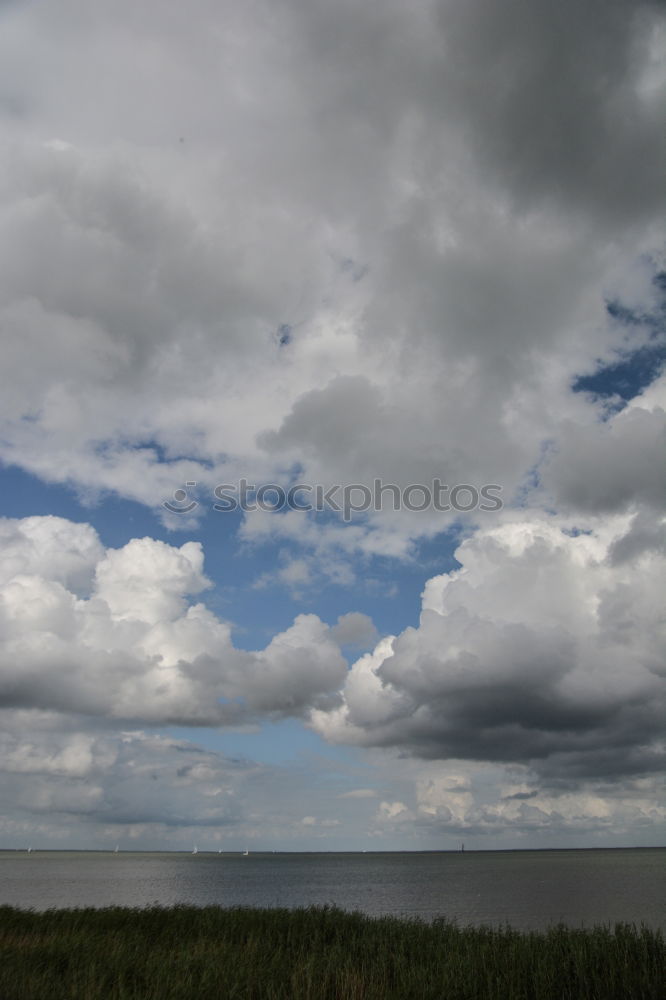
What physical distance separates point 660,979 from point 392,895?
7247 centimetres

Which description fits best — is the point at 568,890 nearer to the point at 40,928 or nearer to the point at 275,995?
the point at 40,928

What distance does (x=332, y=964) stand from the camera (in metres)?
18.8

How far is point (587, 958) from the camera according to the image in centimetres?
1831

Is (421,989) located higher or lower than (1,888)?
higher

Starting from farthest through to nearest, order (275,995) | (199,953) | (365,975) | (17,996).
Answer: (199,953) < (365,975) < (275,995) < (17,996)

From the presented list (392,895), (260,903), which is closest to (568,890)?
(392,895)

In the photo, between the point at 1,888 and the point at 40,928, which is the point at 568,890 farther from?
the point at 40,928

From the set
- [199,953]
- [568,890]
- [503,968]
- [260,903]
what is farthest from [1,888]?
[503,968]

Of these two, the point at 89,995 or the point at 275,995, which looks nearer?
the point at 89,995

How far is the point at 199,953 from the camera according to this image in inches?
775

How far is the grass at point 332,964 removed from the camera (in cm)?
1580

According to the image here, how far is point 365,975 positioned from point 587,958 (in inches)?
237

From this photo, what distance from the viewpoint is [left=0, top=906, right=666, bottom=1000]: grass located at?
622 inches

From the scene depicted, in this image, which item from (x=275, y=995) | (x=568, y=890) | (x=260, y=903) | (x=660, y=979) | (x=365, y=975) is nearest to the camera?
(x=275, y=995)
